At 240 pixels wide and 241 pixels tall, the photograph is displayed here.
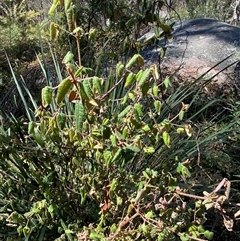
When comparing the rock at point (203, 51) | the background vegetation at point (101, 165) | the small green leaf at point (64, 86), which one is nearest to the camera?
the small green leaf at point (64, 86)

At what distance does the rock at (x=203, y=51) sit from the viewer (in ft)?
15.4

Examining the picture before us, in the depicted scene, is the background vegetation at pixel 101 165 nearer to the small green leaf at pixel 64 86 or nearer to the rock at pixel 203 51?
the small green leaf at pixel 64 86

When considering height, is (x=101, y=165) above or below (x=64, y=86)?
below

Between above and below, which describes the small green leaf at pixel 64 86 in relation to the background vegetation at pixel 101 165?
above

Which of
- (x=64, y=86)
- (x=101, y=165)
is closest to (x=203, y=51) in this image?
(x=101, y=165)

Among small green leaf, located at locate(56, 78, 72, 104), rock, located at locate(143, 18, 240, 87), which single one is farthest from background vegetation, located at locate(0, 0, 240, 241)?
rock, located at locate(143, 18, 240, 87)

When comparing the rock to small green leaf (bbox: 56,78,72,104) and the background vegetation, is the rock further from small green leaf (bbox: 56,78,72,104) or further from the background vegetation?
small green leaf (bbox: 56,78,72,104)

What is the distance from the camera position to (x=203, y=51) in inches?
201

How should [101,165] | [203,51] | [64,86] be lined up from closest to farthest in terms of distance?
[64,86], [101,165], [203,51]

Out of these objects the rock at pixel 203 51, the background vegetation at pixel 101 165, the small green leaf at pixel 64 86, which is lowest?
the rock at pixel 203 51

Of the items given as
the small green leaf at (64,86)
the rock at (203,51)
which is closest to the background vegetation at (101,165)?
the small green leaf at (64,86)

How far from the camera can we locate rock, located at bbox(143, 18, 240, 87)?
4.70 metres

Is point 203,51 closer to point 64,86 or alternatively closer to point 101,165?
point 101,165

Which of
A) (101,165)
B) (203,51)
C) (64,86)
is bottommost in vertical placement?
(203,51)
